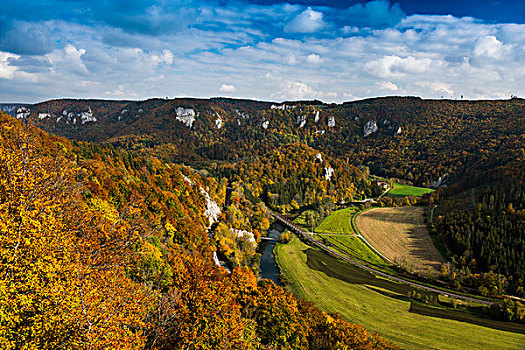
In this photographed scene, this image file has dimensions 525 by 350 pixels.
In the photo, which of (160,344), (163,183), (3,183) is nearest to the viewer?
(3,183)

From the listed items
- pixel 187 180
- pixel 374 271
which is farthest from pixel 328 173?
pixel 187 180

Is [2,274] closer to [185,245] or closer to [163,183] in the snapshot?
[185,245]

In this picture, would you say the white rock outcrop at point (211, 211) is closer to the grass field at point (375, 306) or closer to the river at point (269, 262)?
the river at point (269, 262)

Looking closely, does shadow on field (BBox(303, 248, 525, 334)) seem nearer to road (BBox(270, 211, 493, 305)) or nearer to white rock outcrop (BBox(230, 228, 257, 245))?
road (BBox(270, 211, 493, 305))

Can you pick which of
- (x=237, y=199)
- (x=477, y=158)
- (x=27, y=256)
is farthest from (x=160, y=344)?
(x=477, y=158)

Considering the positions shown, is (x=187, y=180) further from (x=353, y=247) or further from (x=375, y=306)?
(x=375, y=306)

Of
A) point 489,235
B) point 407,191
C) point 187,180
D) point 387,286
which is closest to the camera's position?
point 387,286

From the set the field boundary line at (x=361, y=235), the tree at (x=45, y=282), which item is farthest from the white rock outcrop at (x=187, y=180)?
the tree at (x=45, y=282)
